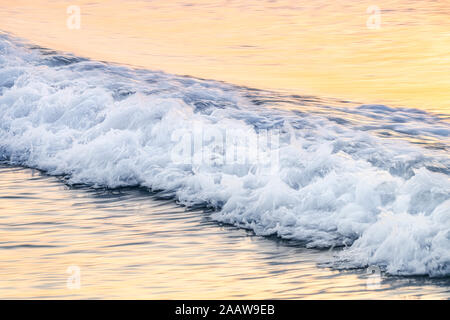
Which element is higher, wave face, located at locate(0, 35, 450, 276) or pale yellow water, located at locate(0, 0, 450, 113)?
pale yellow water, located at locate(0, 0, 450, 113)

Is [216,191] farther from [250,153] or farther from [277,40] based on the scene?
[277,40]

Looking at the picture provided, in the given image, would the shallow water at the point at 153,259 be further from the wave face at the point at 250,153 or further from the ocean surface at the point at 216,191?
the wave face at the point at 250,153

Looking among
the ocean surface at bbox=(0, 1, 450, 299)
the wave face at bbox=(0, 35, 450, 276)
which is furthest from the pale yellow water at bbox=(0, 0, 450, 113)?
→ the wave face at bbox=(0, 35, 450, 276)

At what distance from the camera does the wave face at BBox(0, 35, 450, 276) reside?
9.33m

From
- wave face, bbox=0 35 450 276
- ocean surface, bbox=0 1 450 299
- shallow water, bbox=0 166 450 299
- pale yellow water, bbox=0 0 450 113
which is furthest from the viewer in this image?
pale yellow water, bbox=0 0 450 113

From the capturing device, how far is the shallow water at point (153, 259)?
25.5 feet

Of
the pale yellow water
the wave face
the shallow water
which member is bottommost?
the shallow water

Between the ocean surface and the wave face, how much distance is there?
0.08 ft

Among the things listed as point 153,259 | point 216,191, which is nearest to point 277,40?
point 216,191

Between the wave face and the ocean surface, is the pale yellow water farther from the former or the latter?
the wave face

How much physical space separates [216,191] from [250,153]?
115 centimetres
